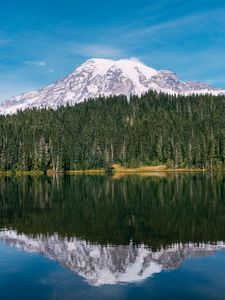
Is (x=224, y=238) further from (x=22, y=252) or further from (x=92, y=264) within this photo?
(x=22, y=252)

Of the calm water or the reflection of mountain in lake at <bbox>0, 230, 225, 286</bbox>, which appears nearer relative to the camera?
the calm water

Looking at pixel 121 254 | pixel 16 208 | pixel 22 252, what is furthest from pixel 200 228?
pixel 16 208

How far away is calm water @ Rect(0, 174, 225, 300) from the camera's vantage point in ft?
105

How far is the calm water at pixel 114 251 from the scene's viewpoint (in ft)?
105

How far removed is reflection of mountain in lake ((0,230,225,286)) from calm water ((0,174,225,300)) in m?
0.08

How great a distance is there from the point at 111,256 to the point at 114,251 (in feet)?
5.33

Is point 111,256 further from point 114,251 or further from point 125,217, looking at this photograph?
point 125,217

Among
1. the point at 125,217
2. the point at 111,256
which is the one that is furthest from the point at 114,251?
the point at 125,217

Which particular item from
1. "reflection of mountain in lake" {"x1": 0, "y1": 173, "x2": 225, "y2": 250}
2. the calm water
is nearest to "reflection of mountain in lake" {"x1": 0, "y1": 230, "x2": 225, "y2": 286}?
the calm water

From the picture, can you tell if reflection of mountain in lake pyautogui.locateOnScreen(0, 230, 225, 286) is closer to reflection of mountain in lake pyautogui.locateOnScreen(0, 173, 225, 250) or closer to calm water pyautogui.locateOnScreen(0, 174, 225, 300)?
calm water pyautogui.locateOnScreen(0, 174, 225, 300)

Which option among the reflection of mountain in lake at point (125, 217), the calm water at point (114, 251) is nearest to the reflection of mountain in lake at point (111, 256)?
the calm water at point (114, 251)

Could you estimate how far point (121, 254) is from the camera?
4112 cm

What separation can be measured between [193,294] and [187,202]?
4680cm

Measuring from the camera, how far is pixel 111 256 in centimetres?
4066
